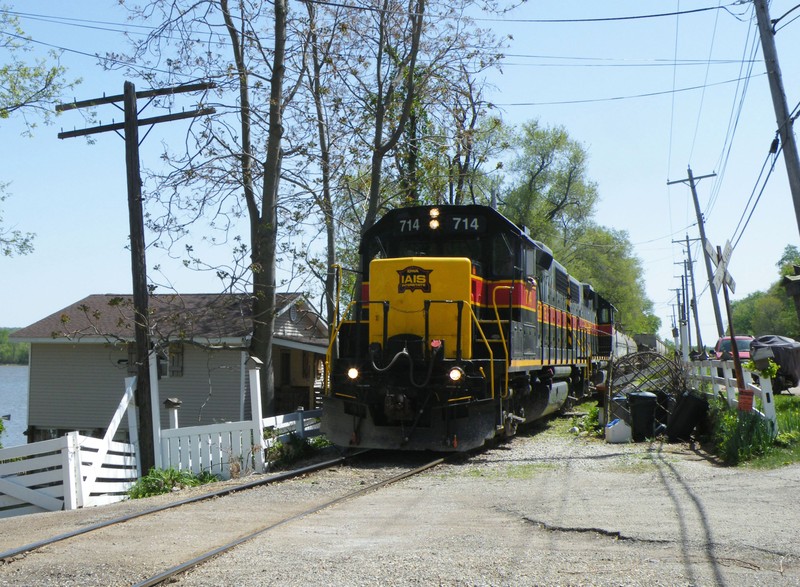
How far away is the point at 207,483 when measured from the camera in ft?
35.8

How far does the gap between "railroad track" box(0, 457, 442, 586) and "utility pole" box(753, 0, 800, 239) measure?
7367mm

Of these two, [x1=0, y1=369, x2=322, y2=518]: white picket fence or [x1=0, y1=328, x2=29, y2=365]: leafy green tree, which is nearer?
[x1=0, y1=369, x2=322, y2=518]: white picket fence

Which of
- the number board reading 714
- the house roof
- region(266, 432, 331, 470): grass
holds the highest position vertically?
the number board reading 714

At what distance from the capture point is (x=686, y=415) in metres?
12.8

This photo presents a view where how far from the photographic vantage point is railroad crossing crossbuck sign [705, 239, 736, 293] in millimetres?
11266

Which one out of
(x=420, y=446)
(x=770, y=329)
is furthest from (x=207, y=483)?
(x=770, y=329)

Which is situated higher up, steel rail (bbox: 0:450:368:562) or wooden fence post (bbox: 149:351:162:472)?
wooden fence post (bbox: 149:351:162:472)

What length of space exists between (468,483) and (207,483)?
3.89 meters

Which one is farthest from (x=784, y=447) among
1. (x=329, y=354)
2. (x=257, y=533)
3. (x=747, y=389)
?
(x=257, y=533)

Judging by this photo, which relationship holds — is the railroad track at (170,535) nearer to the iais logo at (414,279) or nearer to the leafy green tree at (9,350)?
the iais logo at (414,279)

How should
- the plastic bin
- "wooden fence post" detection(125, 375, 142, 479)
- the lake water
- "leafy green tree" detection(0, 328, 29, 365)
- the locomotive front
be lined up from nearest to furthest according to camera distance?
the locomotive front
"wooden fence post" detection(125, 375, 142, 479)
the plastic bin
the lake water
"leafy green tree" detection(0, 328, 29, 365)

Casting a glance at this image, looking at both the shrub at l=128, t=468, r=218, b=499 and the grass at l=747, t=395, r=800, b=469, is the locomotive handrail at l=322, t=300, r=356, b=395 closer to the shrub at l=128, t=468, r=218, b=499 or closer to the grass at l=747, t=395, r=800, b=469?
the shrub at l=128, t=468, r=218, b=499

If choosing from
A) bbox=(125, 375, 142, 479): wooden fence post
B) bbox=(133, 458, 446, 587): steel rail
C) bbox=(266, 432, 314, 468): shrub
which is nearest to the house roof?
bbox=(266, 432, 314, 468): shrub

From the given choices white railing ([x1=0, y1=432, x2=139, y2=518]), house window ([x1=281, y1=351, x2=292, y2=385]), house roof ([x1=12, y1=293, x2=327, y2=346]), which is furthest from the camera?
house window ([x1=281, y1=351, x2=292, y2=385])
